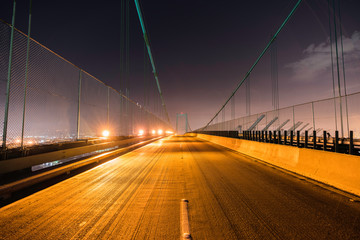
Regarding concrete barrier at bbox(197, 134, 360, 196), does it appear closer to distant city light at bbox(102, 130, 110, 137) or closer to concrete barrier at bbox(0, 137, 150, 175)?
concrete barrier at bbox(0, 137, 150, 175)

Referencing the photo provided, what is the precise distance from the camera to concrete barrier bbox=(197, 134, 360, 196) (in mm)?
4895

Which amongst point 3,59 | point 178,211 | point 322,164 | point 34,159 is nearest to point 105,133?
point 34,159

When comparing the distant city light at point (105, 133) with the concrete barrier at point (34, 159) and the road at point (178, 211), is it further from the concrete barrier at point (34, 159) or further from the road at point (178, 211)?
the road at point (178, 211)

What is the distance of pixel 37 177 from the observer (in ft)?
18.9

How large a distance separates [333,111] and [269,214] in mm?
10153

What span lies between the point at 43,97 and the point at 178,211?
7.10 meters

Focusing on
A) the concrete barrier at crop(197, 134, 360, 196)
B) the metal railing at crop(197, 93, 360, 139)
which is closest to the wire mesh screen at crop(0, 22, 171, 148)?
the concrete barrier at crop(197, 134, 360, 196)

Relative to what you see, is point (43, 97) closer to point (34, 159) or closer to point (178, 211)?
point (34, 159)

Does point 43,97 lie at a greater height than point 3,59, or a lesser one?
lesser

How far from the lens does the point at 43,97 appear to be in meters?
8.05

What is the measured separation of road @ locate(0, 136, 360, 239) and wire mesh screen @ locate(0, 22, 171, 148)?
8.63 ft

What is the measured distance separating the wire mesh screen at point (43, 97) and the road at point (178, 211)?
2629mm

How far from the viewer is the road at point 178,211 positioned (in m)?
2.94

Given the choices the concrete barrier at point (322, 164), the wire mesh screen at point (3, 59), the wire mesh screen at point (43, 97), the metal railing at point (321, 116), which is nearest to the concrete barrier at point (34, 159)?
the wire mesh screen at point (43, 97)
